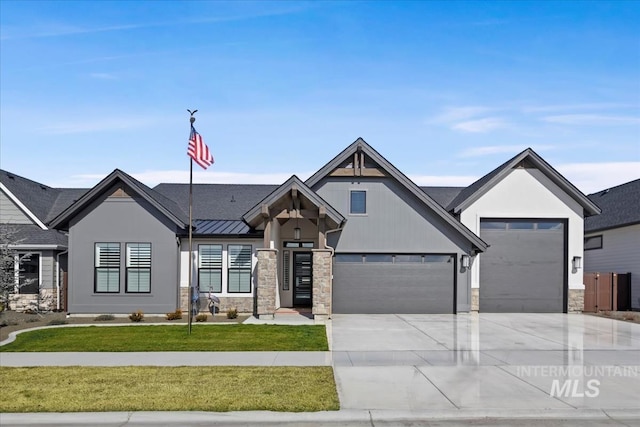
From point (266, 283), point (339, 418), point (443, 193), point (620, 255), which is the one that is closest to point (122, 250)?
point (266, 283)

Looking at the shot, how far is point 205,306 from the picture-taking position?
21.9m

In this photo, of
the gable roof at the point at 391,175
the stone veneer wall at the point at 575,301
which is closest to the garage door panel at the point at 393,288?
the gable roof at the point at 391,175

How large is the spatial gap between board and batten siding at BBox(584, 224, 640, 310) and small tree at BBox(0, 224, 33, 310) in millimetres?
25637

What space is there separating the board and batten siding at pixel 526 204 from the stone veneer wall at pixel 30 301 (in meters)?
17.4

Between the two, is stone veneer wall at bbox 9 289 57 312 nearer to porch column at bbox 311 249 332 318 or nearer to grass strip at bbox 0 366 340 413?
porch column at bbox 311 249 332 318

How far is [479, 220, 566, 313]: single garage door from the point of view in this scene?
2384cm

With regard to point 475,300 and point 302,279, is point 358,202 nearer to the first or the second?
point 302,279

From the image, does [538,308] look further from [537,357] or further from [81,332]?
[81,332]

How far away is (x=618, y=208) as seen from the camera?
2756cm

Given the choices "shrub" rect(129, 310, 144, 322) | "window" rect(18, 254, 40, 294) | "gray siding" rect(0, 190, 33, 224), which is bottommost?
"shrub" rect(129, 310, 144, 322)

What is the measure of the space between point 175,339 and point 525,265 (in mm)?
15737

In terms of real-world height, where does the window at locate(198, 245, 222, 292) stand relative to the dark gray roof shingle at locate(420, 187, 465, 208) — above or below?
below

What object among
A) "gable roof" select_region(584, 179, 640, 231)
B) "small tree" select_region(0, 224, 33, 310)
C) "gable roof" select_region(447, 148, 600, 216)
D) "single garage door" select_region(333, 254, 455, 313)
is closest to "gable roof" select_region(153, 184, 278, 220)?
"single garage door" select_region(333, 254, 455, 313)

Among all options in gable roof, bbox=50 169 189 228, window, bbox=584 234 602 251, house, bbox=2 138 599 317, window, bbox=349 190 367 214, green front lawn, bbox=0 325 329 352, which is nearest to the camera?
green front lawn, bbox=0 325 329 352
